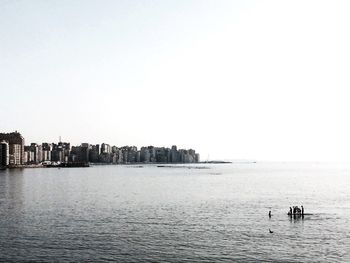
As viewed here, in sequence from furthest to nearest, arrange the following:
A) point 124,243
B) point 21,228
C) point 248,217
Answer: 1. point 248,217
2. point 21,228
3. point 124,243

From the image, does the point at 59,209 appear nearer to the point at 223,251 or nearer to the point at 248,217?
the point at 248,217

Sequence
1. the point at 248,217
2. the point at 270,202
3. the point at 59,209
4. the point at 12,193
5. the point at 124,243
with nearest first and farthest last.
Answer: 1. the point at 124,243
2. the point at 248,217
3. the point at 59,209
4. the point at 270,202
5. the point at 12,193

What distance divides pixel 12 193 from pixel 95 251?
101090 mm

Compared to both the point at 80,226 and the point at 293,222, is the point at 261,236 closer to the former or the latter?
the point at 293,222

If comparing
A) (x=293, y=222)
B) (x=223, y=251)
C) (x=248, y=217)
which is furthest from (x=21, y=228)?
(x=293, y=222)

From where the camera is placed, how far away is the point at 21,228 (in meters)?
80.6

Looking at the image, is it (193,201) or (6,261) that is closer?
(6,261)

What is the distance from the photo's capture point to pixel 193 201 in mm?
131375

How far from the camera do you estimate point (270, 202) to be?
12912cm

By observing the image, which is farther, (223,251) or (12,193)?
(12,193)

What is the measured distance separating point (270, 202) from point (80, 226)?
212 feet

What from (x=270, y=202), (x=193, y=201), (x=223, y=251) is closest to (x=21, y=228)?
(x=223, y=251)

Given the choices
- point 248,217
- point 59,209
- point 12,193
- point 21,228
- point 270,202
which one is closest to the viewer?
point 21,228

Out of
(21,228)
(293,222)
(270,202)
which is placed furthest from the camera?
(270,202)
